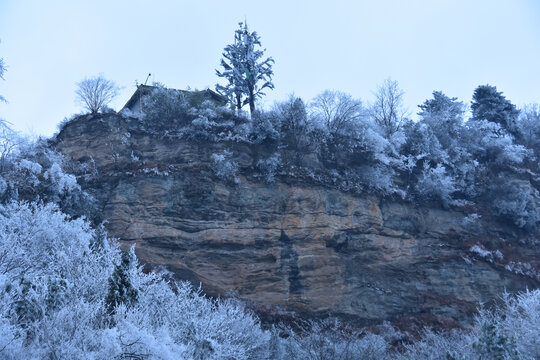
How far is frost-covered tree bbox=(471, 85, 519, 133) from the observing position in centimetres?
4044

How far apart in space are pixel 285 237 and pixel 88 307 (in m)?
12.2

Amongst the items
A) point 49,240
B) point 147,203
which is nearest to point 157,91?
point 147,203

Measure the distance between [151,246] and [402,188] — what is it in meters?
14.9

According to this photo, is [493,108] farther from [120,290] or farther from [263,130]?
[120,290]

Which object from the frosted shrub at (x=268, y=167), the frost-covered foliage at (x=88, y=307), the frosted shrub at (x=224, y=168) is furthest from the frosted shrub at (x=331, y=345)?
the frosted shrub at (x=224, y=168)

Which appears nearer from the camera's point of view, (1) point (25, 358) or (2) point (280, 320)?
(1) point (25, 358)

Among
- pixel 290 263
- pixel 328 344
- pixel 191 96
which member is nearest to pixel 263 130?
pixel 191 96

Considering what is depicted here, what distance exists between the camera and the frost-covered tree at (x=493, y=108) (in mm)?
40438

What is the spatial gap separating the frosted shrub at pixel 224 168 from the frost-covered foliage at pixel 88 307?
665cm

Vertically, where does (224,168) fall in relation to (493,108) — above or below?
below

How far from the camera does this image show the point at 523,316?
20.8m

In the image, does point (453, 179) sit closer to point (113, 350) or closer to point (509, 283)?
point (509, 283)

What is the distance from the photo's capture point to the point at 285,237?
84.0 ft

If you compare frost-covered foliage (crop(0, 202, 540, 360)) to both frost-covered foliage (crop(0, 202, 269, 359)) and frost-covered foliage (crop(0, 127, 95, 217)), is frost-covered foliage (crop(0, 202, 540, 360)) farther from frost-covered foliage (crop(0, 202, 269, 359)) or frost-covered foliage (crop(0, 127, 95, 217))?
frost-covered foliage (crop(0, 127, 95, 217))
